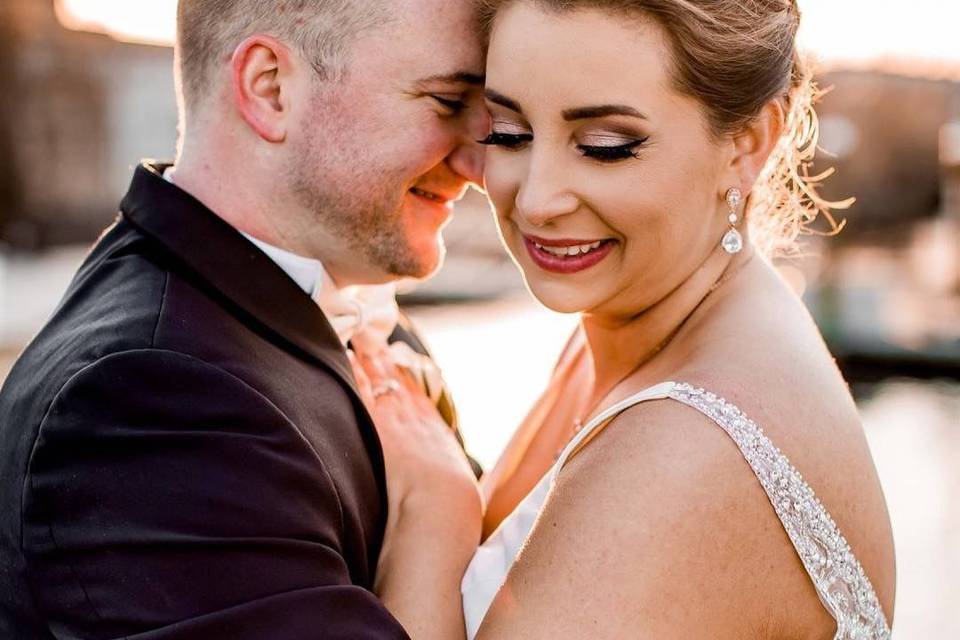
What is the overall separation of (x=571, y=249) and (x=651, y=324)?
0.99 feet

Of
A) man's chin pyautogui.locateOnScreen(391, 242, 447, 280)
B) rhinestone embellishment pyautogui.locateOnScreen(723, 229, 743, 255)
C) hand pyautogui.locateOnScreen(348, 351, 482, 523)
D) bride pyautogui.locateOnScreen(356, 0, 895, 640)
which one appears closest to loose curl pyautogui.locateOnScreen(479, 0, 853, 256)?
bride pyautogui.locateOnScreen(356, 0, 895, 640)

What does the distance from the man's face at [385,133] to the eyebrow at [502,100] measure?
26 cm

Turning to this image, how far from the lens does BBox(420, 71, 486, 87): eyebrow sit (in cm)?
248

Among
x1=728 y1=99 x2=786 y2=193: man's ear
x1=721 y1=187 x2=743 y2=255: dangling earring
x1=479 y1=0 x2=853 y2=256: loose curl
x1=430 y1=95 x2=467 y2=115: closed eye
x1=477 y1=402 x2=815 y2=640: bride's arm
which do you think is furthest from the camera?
x1=430 y1=95 x2=467 y2=115: closed eye

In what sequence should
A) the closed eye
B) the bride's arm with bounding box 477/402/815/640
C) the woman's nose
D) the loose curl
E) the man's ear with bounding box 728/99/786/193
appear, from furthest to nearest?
the closed eye, the man's ear with bounding box 728/99/786/193, the woman's nose, the loose curl, the bride's arm with bounding box 477/402/815/640

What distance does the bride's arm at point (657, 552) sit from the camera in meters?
1.84

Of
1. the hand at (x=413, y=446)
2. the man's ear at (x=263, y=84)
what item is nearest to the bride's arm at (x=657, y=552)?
the hand at (x=413, y=446)

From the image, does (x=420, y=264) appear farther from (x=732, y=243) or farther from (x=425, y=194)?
(x=732, y=243)

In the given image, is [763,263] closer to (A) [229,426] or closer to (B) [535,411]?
(B) [535,411]

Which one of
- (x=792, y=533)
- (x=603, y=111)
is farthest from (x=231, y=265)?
(x=792, y=533)

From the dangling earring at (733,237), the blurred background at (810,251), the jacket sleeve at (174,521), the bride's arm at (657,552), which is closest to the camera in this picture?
the jacket sleeve at (174,521)

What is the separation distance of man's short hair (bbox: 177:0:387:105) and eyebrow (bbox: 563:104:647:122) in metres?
0.57

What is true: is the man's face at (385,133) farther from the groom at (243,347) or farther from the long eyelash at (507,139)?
the long eyelash at (507,139)

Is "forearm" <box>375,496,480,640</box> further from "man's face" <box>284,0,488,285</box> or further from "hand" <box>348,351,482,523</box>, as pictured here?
"man's face" <box>284,0,488,285</box>
